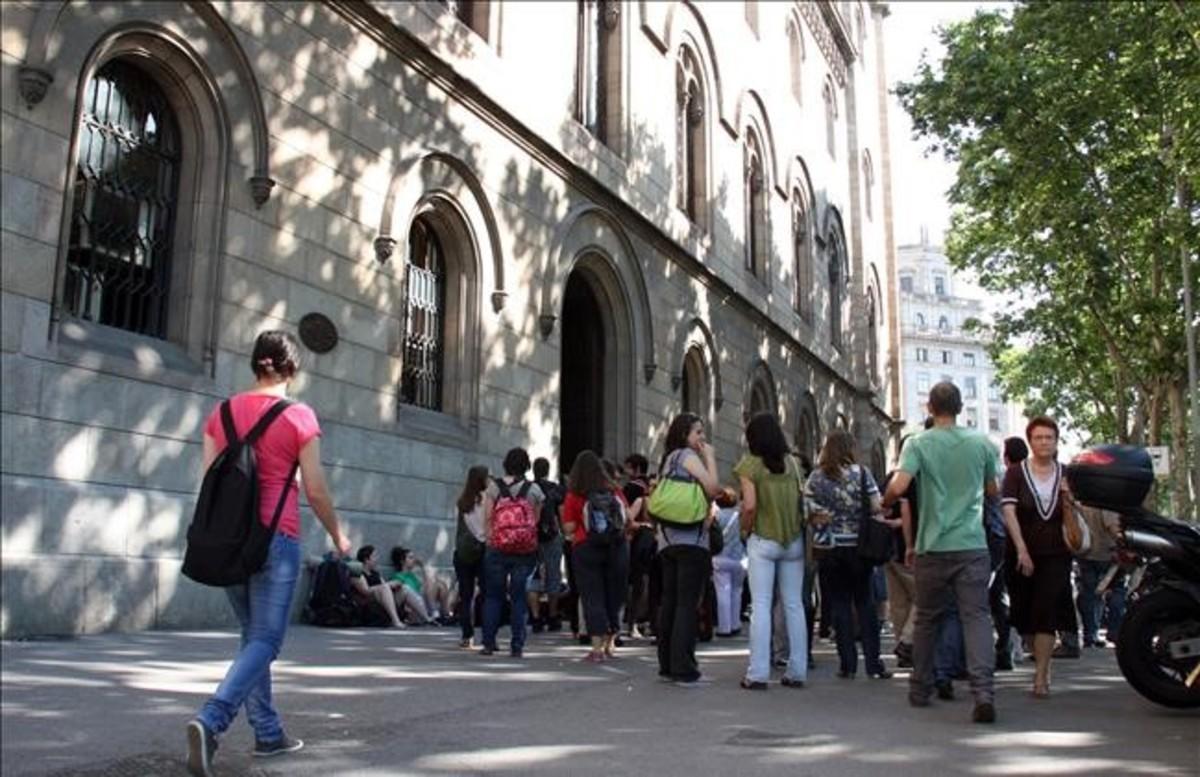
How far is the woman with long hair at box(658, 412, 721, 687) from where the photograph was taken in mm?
7176

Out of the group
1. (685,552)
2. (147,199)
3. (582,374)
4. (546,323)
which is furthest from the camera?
(582,374)

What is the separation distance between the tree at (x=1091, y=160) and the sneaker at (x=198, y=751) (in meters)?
14.8

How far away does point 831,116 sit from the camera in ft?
119

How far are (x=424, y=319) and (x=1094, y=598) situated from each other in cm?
837

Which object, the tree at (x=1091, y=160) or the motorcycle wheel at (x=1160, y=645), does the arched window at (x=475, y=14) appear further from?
the motorcycle wheel at (x=1160, y=645)

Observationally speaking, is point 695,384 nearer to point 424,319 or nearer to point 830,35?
point 424,319

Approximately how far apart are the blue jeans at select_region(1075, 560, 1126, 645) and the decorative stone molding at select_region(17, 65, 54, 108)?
406 inches

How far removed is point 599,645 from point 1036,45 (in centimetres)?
1673

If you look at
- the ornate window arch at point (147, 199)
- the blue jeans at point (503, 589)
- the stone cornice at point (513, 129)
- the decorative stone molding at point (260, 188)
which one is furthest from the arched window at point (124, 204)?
the blue jeans at point (503, 589)

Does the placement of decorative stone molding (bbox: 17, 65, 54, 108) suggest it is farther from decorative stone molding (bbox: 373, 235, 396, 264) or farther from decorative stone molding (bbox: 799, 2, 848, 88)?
decorative stone molding (bbox: 799, 2, 848, 88)

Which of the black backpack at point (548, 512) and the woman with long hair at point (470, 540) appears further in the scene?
the black backpack at point (548, 512)

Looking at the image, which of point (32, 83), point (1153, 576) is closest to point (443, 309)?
point (32, 83)

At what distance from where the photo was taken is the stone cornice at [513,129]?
12102 millimetres

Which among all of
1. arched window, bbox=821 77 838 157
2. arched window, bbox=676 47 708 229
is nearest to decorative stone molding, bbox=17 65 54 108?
arched window, bbox=676 47 708 229
